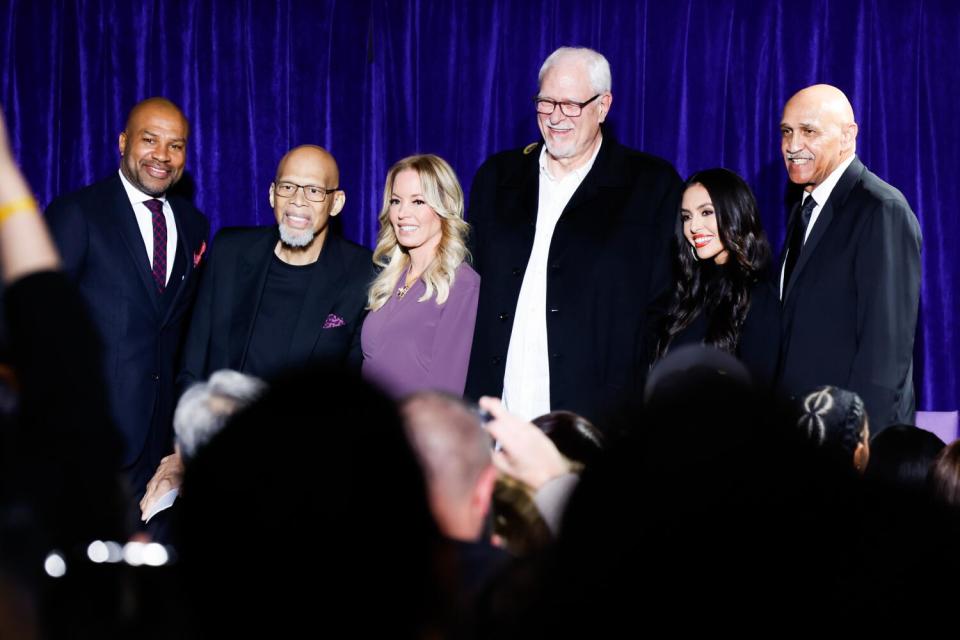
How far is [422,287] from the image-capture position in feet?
10.8

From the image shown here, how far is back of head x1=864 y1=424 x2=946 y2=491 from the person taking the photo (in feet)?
6.58

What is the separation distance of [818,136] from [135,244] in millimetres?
2194

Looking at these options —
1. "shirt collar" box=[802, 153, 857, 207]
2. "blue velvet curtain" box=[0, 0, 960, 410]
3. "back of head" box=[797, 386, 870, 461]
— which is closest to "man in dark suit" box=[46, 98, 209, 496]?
"blue velvet curtain" box=[0, 0, 960, 410]

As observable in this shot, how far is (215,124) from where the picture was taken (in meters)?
A: 4.52

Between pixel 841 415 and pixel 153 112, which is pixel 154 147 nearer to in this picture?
pixel 153 112

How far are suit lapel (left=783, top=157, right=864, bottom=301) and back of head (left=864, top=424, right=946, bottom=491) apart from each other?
1.22 meters

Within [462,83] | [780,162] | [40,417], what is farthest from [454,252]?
[40,417]

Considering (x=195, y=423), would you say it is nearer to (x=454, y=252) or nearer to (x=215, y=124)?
(x=454, y=252)

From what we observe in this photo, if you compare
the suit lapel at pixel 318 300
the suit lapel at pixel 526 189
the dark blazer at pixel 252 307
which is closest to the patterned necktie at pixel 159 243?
the dark blazer at pixel 252 307

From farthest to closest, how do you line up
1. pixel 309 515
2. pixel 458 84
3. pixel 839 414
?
pixel 458 84
pixel 839 414
pixel 309 515

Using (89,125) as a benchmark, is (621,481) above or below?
below

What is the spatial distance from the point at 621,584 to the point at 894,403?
2.65 meters

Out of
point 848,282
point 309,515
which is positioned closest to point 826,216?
point 848,282

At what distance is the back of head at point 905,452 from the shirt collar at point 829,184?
1367 mm
